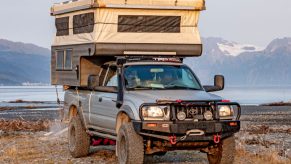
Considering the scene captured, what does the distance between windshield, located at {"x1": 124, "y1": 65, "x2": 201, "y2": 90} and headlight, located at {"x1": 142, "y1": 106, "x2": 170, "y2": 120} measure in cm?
130

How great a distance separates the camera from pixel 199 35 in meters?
16.4

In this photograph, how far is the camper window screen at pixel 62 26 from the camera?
58.3 feet

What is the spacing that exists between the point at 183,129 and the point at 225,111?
1000 mm

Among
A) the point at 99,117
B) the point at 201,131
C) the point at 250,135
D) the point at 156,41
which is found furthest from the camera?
the point at 250,135

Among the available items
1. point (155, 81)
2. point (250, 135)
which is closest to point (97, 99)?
point (155, 81)

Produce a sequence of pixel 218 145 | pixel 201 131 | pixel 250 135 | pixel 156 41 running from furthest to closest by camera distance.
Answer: pixel 250 135, pixel 156 41, pixel 218 145, pixel 201 131

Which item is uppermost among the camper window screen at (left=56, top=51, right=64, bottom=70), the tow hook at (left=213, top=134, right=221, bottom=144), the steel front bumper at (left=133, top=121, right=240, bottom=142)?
the camper window screen at (left=56, top=51, right=64, bottom=70)

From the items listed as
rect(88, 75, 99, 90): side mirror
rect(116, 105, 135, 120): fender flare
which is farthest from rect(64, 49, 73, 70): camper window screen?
rect(116, 105, 135, 120): fender flare

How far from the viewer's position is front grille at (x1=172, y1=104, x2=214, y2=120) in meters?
12.5

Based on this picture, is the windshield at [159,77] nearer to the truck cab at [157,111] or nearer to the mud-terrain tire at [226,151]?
the truck cab at [157,111]

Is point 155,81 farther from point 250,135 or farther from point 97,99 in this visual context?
point 250,135

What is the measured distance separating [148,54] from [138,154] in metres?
3.61

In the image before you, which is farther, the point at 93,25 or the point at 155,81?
the point at 93,25

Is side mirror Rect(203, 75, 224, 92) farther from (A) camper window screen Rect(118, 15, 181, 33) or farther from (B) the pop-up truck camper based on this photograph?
(A) camper window screen Rect(118, 15, 181, 33)
